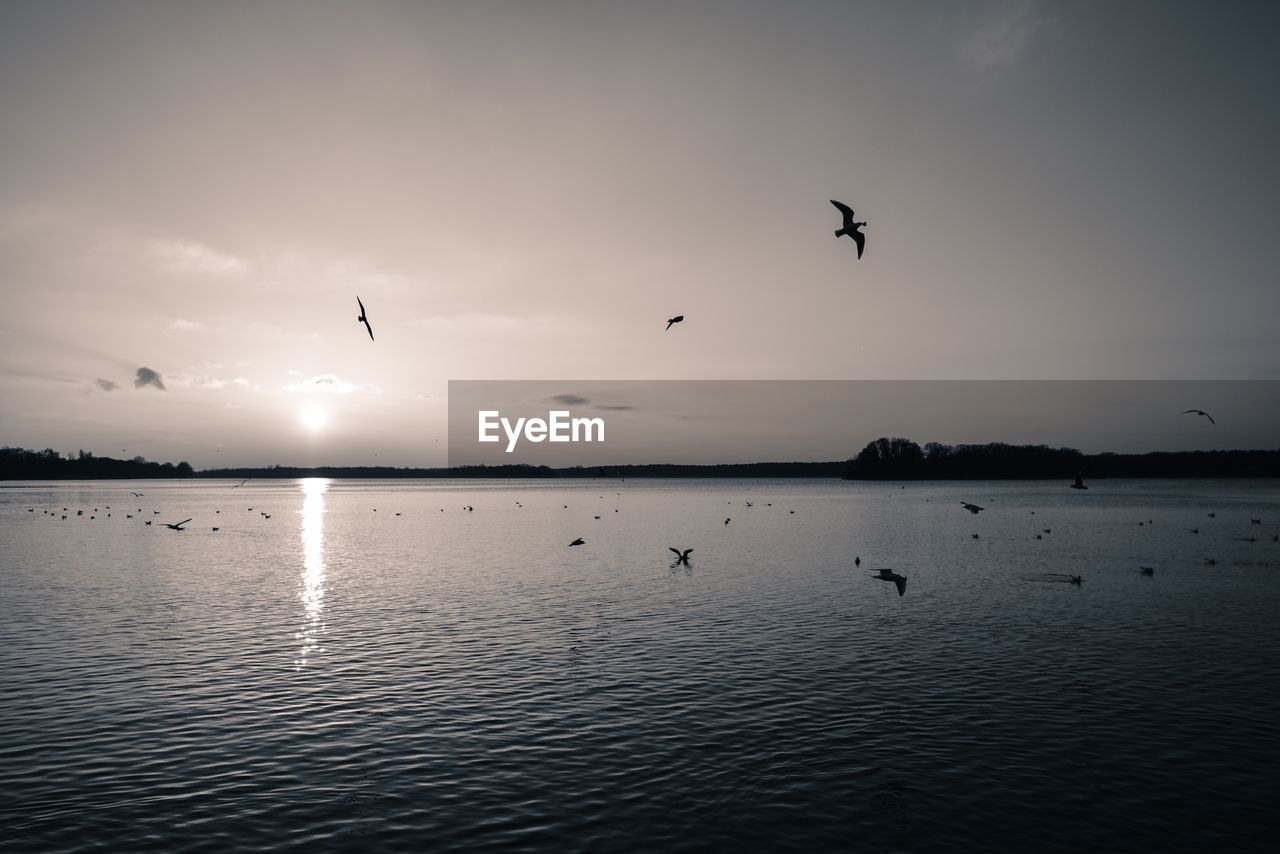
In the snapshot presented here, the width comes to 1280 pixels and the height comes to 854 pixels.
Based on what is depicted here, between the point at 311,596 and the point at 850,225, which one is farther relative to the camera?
the point at 311,596

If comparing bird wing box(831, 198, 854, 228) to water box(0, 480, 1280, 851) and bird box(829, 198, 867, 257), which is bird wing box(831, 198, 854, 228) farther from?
water box(0, 480, 1280, 851)

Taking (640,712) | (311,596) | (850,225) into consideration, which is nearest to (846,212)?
(850,225)

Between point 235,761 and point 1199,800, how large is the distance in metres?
21.5

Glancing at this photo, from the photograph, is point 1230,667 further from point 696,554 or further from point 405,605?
point 696,554

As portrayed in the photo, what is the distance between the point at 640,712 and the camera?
22094 millimetres

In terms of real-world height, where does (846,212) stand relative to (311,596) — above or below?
above

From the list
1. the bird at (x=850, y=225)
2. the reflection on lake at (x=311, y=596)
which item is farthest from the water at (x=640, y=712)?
the bird at (x=850, y=225)

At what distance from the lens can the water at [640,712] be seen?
604 inches

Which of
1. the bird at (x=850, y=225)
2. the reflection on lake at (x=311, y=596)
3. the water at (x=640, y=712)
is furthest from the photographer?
the reflection on lake at (x=311, y=596)

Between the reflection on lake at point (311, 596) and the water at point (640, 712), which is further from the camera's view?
the reflection on lake at point (311, 596)

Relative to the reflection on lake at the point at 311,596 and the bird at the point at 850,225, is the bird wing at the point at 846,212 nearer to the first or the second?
the bird at the point at 850,225

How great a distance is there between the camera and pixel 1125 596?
42156 mm

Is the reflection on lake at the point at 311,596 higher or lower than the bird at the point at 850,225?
lower

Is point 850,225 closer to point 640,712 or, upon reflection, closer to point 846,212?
point 846,212
